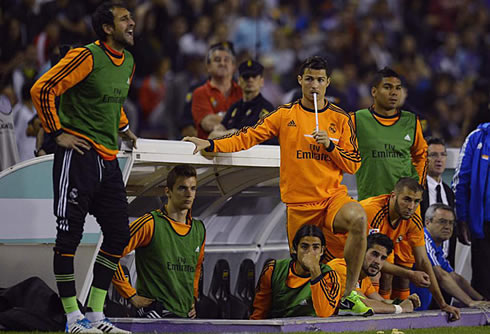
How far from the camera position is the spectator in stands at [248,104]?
8.84 meters

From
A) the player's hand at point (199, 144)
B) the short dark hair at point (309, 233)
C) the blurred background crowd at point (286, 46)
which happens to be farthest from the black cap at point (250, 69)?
the short dark hair at point (309, 233)

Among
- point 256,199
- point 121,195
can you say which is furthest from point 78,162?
point 256,199

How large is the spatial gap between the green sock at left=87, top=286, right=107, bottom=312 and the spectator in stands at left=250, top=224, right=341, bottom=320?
4.97ft

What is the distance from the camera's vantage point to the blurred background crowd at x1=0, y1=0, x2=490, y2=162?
12.1 meters

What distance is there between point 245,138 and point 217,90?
2.86m

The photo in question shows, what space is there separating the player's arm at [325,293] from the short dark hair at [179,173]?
1196 millimetres

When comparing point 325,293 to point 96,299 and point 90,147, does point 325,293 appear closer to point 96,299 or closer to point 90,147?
point 96,299

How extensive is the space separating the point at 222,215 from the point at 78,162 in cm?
307

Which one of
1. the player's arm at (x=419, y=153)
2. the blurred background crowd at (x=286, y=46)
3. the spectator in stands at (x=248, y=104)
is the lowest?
the player's arm at (x=419, y=153)

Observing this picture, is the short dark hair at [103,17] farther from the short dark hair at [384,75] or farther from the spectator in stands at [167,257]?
the short dark hair at [384,75]

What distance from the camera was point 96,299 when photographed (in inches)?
240

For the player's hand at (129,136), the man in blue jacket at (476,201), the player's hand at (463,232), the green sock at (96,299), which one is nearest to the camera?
the green sock at (96,299)

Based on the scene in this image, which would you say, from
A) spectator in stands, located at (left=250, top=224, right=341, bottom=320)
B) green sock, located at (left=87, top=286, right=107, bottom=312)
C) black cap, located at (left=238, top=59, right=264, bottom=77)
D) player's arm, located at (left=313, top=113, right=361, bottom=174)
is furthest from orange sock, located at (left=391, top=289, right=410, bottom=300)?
green sock, located at (left=87, top=286, right=107, bottom=312)

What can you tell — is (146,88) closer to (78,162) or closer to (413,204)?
(413,204)
